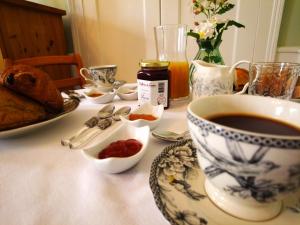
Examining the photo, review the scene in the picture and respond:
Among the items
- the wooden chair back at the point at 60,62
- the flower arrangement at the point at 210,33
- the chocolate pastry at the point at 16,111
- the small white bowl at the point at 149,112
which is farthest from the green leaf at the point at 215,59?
the wooden chair back at the point at 60,62

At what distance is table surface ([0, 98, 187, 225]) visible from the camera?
25 cm

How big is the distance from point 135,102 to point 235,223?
22.5 inches

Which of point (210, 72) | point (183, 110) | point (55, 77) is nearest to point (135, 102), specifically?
point (183, 110)

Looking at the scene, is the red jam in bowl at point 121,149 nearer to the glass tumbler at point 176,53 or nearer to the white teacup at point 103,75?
the glass tumbler at point 176,53

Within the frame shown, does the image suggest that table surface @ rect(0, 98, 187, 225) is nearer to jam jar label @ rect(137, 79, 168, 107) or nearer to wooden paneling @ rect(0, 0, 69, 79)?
jam jar label @ rect(137, 79, 168, 107)

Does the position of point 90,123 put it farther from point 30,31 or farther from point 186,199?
point 30,31

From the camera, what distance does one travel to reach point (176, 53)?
0.82m

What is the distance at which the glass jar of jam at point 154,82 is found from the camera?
0.59m

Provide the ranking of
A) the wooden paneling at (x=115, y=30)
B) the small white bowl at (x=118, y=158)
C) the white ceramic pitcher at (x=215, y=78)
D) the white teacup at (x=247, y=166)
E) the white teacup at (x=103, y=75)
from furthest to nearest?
1. the wooden paneling at (x=115, y=30)
2. the white teacup at (x=103, y=75)
3. the white ceramic pitcher at (x=215, y=78)
4. the small white bowl at (x=118, y=158)
5. the white teacup at (x=247, y=166)

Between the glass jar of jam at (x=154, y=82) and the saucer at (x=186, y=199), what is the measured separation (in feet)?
0.99

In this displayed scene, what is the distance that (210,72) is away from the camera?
57 cm

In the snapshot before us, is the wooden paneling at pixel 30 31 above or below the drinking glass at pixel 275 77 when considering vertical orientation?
above

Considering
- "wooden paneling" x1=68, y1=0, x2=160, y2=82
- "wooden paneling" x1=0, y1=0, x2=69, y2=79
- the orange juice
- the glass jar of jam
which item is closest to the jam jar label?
the glass jar of jam

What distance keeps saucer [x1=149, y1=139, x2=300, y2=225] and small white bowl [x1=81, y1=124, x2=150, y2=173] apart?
44 mm
